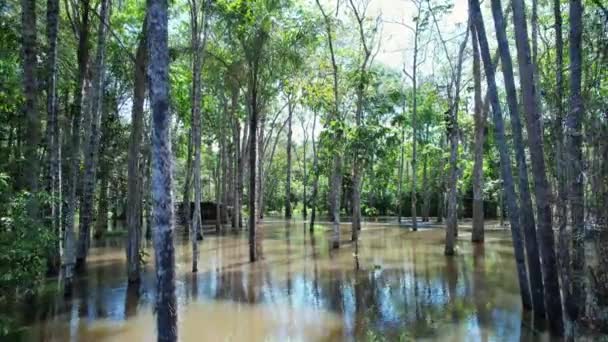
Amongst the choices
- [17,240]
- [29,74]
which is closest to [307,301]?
[17,240]

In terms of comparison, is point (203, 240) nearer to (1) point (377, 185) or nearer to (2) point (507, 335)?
(2) point (507, 335)

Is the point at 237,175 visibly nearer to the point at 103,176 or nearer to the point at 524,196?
the point at 103,176

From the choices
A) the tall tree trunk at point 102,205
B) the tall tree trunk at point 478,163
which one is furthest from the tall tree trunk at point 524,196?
the tall tree trunk at point 102,205

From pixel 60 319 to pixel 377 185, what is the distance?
1294 inches

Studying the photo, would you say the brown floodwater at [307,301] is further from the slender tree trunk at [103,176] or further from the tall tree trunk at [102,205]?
the slender tree trunk at [103,176]

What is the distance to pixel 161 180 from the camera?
14.5 ft

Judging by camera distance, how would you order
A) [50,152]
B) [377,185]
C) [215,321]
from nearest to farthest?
[215,321]
[50,152]
[377,185]

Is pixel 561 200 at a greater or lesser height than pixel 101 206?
greater

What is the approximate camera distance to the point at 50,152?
10.0 meters

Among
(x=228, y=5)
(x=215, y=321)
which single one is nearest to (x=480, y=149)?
(x=228, y=5)

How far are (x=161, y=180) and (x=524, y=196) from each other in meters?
5.70

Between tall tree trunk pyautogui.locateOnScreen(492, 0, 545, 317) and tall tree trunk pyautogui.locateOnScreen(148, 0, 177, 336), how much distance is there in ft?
18.2

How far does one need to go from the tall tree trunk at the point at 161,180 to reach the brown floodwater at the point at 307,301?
331 cm

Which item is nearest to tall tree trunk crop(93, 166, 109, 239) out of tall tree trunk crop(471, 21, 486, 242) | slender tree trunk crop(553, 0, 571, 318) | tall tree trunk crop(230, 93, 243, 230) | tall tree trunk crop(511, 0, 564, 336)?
Answer: tall tree trunk crop(230, 93, 243, 230)
